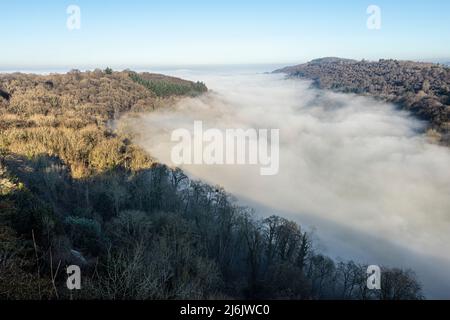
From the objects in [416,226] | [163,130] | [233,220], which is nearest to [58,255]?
[233,220]

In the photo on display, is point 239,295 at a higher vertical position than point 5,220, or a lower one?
lower

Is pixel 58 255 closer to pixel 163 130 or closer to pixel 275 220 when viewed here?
pixel 275 220

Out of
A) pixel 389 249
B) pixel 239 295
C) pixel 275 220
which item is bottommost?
pixel 389 249
